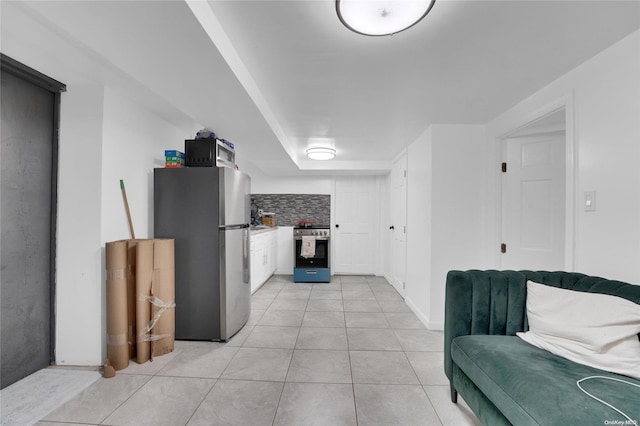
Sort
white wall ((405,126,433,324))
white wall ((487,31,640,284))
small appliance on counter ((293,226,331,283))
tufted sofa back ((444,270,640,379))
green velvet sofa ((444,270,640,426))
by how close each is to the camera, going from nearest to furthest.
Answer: green velvet sofa ((444,270,640,426)), white wall ((487,31,640,284)), tufted sofa back ((444,270,640,379)), white wall ((405,126,433,324)), small appliance on counter ((293,226,331,283))

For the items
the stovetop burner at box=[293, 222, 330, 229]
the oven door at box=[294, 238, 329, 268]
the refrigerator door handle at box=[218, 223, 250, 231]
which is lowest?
the oven door at box=[294, 238, 329, 268]

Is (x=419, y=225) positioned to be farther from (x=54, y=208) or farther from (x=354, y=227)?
(x=54, y=208)

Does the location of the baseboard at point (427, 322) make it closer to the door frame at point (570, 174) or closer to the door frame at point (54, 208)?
the door frame at point (570, 174)

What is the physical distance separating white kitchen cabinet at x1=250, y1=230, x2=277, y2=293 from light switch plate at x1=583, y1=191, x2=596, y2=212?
3.51m

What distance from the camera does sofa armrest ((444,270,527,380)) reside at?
166 cm

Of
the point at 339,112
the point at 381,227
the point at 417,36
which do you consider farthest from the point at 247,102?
the point at 381,227

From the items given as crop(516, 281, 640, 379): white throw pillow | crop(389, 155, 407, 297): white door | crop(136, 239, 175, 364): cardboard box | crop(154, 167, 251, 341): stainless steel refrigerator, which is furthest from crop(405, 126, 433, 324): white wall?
crop(136, 239, 175, 364): cardboard box

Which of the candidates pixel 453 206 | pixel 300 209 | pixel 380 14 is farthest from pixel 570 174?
pixel 300 209

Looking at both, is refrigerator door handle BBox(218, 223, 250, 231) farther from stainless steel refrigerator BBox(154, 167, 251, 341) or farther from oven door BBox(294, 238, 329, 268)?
oven door BBox(294, 238, 329, 268)

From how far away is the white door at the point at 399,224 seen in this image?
407cm

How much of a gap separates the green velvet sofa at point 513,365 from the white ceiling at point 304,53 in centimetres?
140

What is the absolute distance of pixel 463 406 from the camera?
5.52 ft

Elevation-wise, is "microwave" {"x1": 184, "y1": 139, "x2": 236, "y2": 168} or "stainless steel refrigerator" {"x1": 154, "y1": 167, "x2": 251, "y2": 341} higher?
"microwave" {"x1": 184, "y1": 139, "x2": 236, "y2": 168}

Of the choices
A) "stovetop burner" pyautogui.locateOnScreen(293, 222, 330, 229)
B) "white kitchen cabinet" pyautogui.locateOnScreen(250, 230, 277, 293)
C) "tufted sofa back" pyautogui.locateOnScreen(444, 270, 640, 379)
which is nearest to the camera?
"tufted sofa back" pyautogui.locateOnScreen(444, 270, 640, 379)
